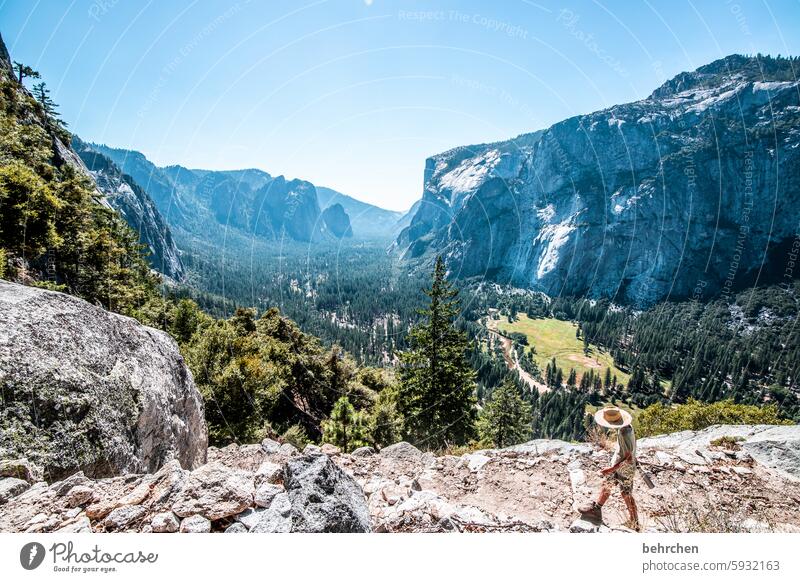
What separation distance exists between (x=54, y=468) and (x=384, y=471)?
589cm

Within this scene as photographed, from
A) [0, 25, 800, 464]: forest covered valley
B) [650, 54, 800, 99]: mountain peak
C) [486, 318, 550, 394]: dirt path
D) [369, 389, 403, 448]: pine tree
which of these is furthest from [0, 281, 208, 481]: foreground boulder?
[650, 54, 800, 99]: mountain peak

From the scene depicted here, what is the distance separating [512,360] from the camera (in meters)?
105

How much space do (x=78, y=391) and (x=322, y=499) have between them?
4.24 m

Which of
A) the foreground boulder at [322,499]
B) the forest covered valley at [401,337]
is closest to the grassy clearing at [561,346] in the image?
the forest covered valley at [401,337]

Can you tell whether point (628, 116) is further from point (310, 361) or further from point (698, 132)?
point (310, 361)

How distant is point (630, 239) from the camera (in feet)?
574

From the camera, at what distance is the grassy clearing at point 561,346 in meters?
102

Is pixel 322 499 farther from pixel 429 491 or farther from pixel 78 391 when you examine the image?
pixel 78 391

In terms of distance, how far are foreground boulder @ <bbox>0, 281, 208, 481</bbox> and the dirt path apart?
86.7 meters

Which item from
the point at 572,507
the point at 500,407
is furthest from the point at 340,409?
the point at 500,407

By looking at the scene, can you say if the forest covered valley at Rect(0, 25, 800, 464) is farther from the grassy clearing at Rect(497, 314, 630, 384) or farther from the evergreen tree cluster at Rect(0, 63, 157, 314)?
the grassy clearing at Rect(497, 314, 630, 384)

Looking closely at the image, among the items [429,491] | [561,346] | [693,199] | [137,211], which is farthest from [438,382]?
[693,199]

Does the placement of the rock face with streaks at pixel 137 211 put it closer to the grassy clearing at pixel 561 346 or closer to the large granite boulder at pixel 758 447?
the grassy clearing at pixel 561 346

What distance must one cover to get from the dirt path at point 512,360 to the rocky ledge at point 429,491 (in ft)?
266
